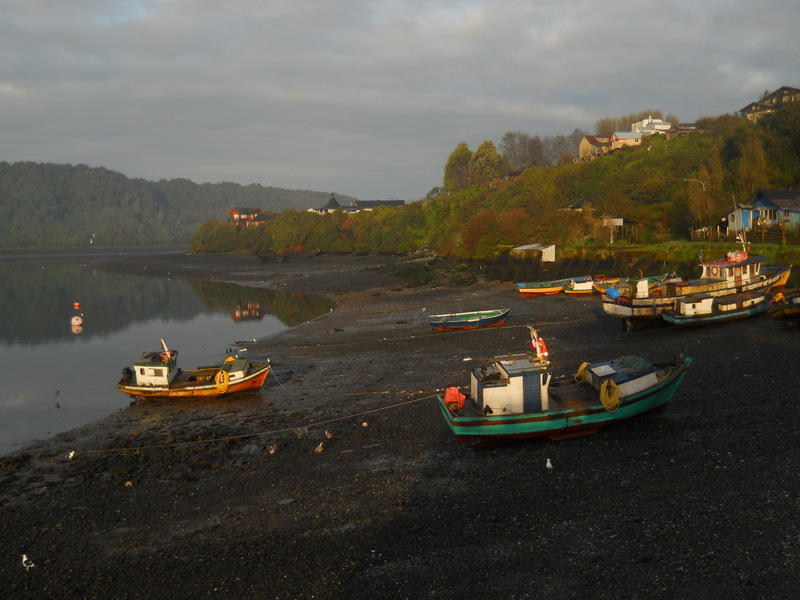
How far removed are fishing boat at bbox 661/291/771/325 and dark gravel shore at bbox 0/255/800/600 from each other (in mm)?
4453

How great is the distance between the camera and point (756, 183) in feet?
200

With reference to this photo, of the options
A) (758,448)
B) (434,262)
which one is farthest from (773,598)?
(434,262)

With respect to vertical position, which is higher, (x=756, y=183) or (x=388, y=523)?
(x=756, y=183)

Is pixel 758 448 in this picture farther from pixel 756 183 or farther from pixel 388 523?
pixel 756 183

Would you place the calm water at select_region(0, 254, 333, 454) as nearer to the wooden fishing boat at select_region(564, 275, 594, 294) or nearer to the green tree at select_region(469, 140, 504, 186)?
the wooden fishing boat at select_region(564, 275, 594, 294)

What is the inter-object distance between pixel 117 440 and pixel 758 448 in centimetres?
2001

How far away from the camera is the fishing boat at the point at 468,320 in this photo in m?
35.4

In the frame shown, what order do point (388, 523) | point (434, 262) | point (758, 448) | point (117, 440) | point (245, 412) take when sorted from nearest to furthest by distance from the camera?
point (388, 523) < point (758, 448) < point (117, 440) < point (245, 412) < point (434, 262)

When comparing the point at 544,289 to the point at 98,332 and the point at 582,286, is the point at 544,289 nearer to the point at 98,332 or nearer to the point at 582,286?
the point at 582,286

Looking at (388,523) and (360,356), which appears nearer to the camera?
(388,523)

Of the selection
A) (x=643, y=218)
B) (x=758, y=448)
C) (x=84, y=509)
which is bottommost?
(x=84, y=509)

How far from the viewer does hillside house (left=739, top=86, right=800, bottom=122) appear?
326ft

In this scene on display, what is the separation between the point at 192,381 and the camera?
25391 mm

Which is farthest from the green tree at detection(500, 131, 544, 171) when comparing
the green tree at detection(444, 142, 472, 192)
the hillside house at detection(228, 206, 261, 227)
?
the hillside house at detection(228, 206, 261, 227)
